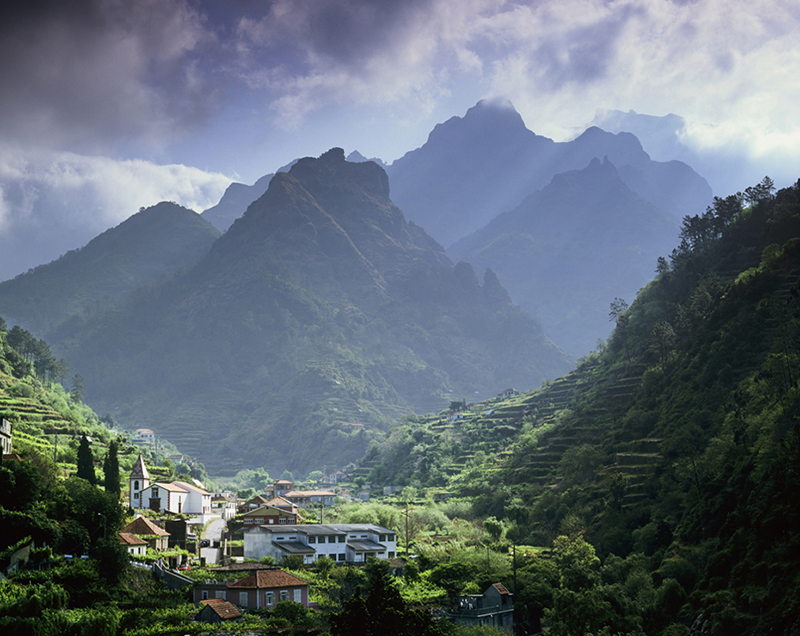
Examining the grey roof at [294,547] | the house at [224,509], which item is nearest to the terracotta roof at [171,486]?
the house at [224,509]

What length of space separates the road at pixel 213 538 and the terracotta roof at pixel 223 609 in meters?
17.4

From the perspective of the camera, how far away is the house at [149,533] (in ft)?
225

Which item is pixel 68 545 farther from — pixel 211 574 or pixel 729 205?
pixel 729 205

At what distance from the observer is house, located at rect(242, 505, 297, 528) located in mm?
85562

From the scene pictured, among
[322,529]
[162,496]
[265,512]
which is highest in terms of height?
[162,496]

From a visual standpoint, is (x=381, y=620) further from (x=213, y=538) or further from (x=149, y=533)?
(x=213, y=538)

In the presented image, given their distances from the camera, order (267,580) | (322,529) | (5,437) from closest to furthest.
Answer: (267,580) < (5,437) < (322,529)

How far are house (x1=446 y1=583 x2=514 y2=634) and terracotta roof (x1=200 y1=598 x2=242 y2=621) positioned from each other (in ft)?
58.8

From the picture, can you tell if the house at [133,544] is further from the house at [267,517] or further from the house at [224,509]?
the house at [224,509]

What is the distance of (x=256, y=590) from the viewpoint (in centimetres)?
5878

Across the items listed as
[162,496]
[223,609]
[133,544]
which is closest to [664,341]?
[223,609]

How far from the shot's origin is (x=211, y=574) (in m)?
63.7

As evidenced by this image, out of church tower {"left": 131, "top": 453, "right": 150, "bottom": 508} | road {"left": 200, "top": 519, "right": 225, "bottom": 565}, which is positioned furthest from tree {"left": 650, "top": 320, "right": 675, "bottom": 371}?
church tower {"left": 131, "top": 453, "right": 150, "bottom": 508}

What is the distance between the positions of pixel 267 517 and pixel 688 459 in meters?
45.5
